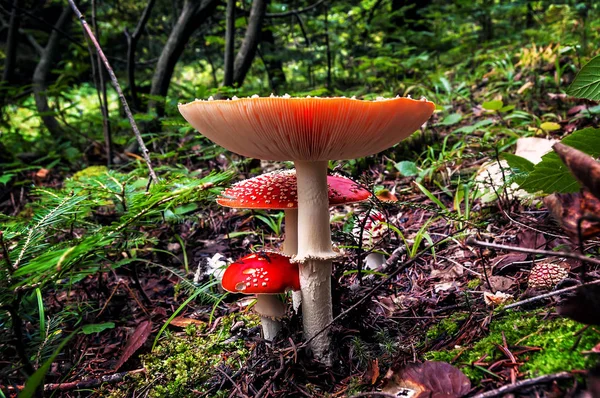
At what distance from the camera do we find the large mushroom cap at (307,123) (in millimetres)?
1508

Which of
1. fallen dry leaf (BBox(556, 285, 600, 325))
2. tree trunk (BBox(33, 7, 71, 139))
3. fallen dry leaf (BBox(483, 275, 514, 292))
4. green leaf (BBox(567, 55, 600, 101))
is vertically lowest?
fallen dry leaf (BBox(483, 275, 514, 292))

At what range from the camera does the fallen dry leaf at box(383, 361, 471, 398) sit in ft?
4.50

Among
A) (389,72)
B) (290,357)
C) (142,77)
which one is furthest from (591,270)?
(142,77)

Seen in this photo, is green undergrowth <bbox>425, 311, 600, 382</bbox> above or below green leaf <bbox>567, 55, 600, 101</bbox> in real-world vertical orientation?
below

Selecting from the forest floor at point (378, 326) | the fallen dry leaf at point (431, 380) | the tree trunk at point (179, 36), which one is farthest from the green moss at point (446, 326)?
the tree trunk at point (179, 36)

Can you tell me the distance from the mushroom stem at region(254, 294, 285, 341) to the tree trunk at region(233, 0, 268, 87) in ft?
11.9

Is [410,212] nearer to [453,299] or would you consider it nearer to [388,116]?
[453,299]

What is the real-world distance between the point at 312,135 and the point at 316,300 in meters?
0.89

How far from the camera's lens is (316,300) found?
2.04 m

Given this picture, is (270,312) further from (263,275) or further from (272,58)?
(272,58)

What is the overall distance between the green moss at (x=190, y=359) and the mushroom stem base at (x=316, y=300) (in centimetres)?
51

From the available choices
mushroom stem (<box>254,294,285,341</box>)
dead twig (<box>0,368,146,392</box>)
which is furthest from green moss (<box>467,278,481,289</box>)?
dead twig (<box>0,368,146,392</box>)

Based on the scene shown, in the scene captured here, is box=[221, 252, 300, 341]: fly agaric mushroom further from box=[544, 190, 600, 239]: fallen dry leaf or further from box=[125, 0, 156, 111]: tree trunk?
box=[125, 0, 156, 111]: tree trunk

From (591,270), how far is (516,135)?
8.39ft
